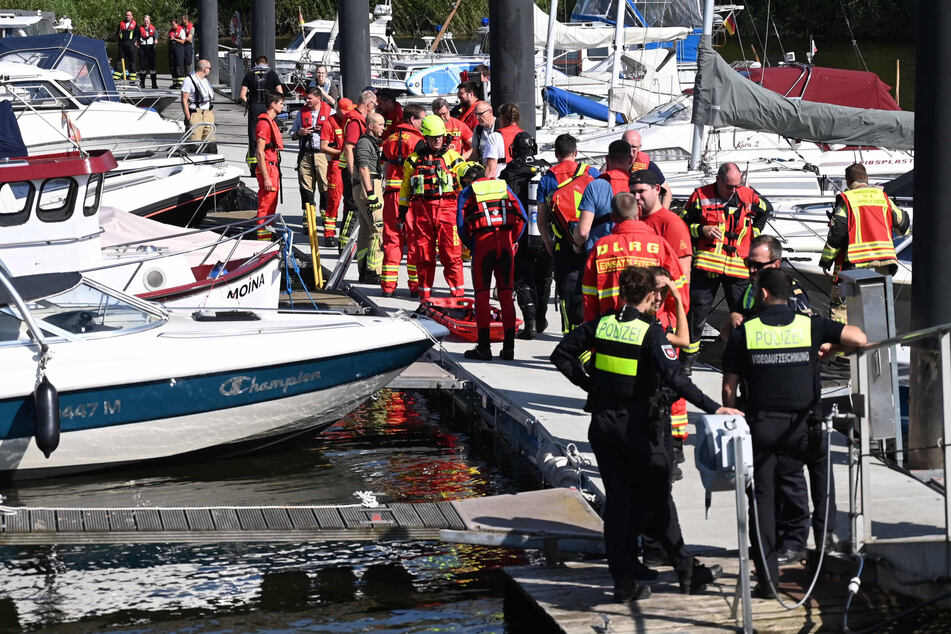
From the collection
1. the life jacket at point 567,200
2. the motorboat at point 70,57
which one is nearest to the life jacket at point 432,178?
the life jacket at point 567,200

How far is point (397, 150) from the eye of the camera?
44.9 feet

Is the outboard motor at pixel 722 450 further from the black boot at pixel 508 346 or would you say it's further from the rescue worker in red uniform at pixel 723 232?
the black boot at pixel 508 346

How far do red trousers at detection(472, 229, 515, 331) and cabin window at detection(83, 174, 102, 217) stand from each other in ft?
11.2

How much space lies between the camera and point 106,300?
926 cm

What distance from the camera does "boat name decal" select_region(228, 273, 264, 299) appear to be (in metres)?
12.4

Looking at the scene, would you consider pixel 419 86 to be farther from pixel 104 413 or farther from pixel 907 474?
pixel 907 474

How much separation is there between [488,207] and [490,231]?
0.23 metres

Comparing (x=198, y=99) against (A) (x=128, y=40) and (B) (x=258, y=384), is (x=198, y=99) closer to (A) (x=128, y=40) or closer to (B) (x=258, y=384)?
(B) (x=258, y=384)

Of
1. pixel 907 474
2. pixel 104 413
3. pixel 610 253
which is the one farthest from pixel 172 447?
pixel 907 474

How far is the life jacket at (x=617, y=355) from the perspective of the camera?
6.27 metres

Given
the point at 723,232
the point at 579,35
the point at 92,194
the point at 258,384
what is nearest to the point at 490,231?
the point at 723,232

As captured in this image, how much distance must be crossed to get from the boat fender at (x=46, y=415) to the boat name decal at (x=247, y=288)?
4015 millimetres

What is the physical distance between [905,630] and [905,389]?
345 centimetres

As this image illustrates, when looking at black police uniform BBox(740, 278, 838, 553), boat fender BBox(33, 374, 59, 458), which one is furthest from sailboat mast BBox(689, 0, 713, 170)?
black police uniform BBox(740, 278, 838, 553)
